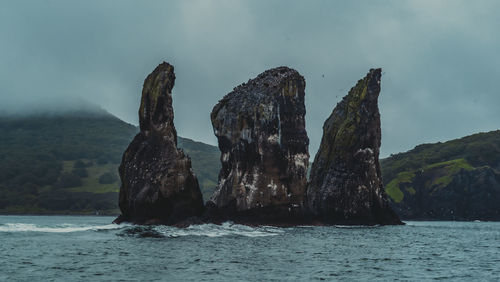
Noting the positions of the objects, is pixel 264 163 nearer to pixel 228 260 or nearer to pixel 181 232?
pixel 181 232

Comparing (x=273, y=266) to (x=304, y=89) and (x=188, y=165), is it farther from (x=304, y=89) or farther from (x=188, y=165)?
(x=304, y=89)

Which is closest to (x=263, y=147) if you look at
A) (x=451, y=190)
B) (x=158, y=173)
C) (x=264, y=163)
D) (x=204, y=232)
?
(x=264, y=163)

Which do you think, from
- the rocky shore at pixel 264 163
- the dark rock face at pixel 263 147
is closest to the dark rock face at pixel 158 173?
the rocky shore at pixel 264 163

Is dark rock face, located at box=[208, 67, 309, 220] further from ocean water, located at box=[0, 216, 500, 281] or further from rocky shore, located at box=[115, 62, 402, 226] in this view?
ocean water, located at box=[0, 216, 500, 281]

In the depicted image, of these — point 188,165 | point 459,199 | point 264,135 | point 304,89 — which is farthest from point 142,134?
point 459,199

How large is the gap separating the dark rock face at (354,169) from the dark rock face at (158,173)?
36100 millimetres

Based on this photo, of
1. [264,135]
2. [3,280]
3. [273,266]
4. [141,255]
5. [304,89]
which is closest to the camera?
[3,280]

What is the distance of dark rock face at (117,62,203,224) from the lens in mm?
63688

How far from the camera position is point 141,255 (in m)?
34.3

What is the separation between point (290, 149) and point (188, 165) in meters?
21.8

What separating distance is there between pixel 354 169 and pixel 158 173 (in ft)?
151

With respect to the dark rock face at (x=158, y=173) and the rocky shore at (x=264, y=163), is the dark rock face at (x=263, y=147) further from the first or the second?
the dark rock face at (x=158, y=173)

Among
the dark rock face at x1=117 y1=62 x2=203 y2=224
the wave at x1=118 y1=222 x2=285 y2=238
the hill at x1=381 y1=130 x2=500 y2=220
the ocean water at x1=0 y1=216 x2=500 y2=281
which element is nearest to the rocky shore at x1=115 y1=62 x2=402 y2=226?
the dark rock face at x1=117 y1=62 x2=203 y2=224

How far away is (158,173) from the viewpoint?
6419 cm
